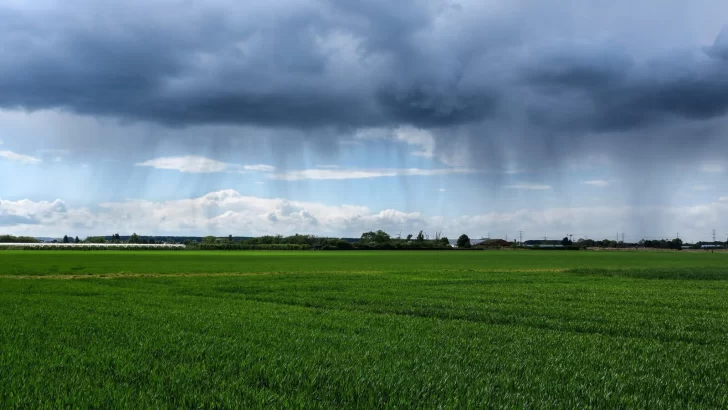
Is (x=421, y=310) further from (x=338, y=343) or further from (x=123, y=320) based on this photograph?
(x=123, y=320)

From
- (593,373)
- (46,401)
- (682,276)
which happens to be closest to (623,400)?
(593,373)

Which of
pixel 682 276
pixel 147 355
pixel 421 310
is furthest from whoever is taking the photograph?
pixel 682 276

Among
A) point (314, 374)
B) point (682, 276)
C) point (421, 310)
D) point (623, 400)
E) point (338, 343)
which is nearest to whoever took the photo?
point (623, 400)

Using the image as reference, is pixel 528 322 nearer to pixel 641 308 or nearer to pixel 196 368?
pixel 641 308

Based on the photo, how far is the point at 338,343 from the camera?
14945mm

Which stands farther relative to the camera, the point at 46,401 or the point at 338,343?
the point at 338,343

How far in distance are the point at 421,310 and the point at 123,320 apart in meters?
13.0

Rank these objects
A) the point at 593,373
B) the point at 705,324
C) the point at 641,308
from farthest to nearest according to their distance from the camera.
A: 1. the point at 641,308
2. the point at 705,324
3. the point at 593,373

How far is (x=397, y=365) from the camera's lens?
11.9m

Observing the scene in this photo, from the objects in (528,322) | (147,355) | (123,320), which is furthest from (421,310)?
(147,355)

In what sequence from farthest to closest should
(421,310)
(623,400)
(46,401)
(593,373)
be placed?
(421,310), (593,373), (623,400), (46,401)

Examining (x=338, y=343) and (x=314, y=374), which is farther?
(x=338, y=343)

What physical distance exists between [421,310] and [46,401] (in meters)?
18.0

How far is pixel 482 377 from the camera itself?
1096cm
